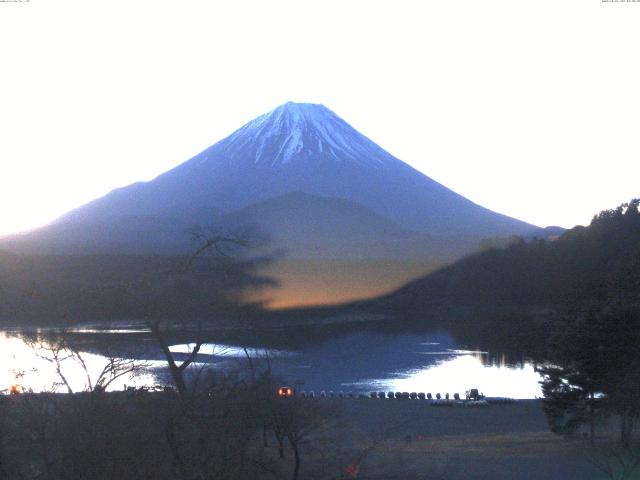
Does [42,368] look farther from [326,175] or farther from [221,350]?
[326,175]

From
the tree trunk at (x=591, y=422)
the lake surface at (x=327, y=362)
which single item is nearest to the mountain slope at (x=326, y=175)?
the lake surface at (x=327, y=362)

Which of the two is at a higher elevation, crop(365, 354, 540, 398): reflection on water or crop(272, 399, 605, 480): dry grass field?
crop(365, 354, 540, 398): reflection on water

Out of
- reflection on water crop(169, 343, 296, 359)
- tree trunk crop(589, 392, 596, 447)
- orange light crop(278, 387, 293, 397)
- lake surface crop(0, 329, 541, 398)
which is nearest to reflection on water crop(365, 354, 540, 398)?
lake surface crop(0, 329, 541, 398)

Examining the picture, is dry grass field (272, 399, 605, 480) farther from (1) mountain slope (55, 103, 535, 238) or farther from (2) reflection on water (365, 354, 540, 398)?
(1) mountain slope (55, 103, 535, 238)

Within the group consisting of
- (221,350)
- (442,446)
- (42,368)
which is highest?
(221,350)

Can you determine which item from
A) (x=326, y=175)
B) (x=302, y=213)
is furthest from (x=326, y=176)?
(x=302, y=213)

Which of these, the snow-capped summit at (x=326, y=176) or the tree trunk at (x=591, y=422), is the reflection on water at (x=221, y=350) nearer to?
the tree trunk at (x=591, y=422)
